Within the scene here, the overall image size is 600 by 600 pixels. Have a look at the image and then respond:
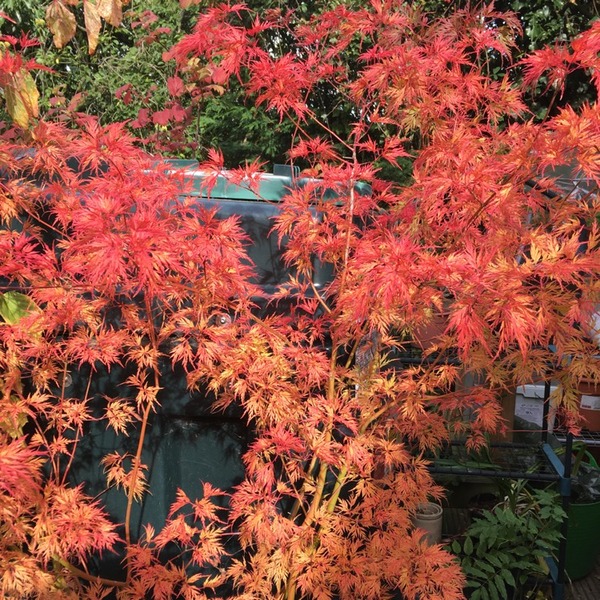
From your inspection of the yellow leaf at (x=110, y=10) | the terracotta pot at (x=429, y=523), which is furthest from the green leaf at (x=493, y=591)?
the yellow leaf at (x=110, y=10)

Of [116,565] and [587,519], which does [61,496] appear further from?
[587,519]

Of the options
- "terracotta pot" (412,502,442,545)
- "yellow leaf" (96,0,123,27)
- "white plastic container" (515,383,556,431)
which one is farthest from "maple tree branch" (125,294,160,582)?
"white plastic container" (515,383,556,431)

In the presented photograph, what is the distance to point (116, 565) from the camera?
246 centimetres

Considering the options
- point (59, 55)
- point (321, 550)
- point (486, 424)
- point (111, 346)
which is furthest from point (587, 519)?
point (59, 55)

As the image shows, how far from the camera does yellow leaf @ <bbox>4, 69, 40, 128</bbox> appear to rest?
5.90 ft

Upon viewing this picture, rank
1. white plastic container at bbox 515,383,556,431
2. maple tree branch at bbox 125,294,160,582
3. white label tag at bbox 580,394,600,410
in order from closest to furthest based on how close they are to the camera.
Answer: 1. maple tree branch at bbox 125,294,160,582
2. white label tag at bbox 580,394,600,410
3. white plastic container at bbox 515,383,556,431

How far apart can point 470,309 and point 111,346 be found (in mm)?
1081

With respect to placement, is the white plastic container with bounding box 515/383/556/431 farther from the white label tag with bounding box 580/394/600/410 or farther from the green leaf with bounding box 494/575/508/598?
the green leaf with bounding box 494/575/508/598

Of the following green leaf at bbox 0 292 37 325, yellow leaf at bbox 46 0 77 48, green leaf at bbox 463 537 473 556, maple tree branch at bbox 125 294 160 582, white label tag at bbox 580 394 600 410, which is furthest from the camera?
white label tag at bbox 580 394 600 410

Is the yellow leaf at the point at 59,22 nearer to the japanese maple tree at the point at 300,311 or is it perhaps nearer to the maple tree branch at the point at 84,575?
the japanese maple tree at the point at 300,311

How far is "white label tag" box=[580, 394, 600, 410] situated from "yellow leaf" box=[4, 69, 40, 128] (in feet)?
9.89

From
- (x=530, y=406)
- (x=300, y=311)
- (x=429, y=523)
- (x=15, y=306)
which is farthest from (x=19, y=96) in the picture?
(x=530, y=406)

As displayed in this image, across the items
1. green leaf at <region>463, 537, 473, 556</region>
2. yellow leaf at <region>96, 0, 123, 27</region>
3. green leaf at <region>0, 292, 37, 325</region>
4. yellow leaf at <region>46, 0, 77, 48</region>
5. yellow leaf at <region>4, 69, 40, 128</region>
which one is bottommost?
green leaf at <region>463, 537, 473, 556</region>

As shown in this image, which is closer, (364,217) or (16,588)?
(16,588)
